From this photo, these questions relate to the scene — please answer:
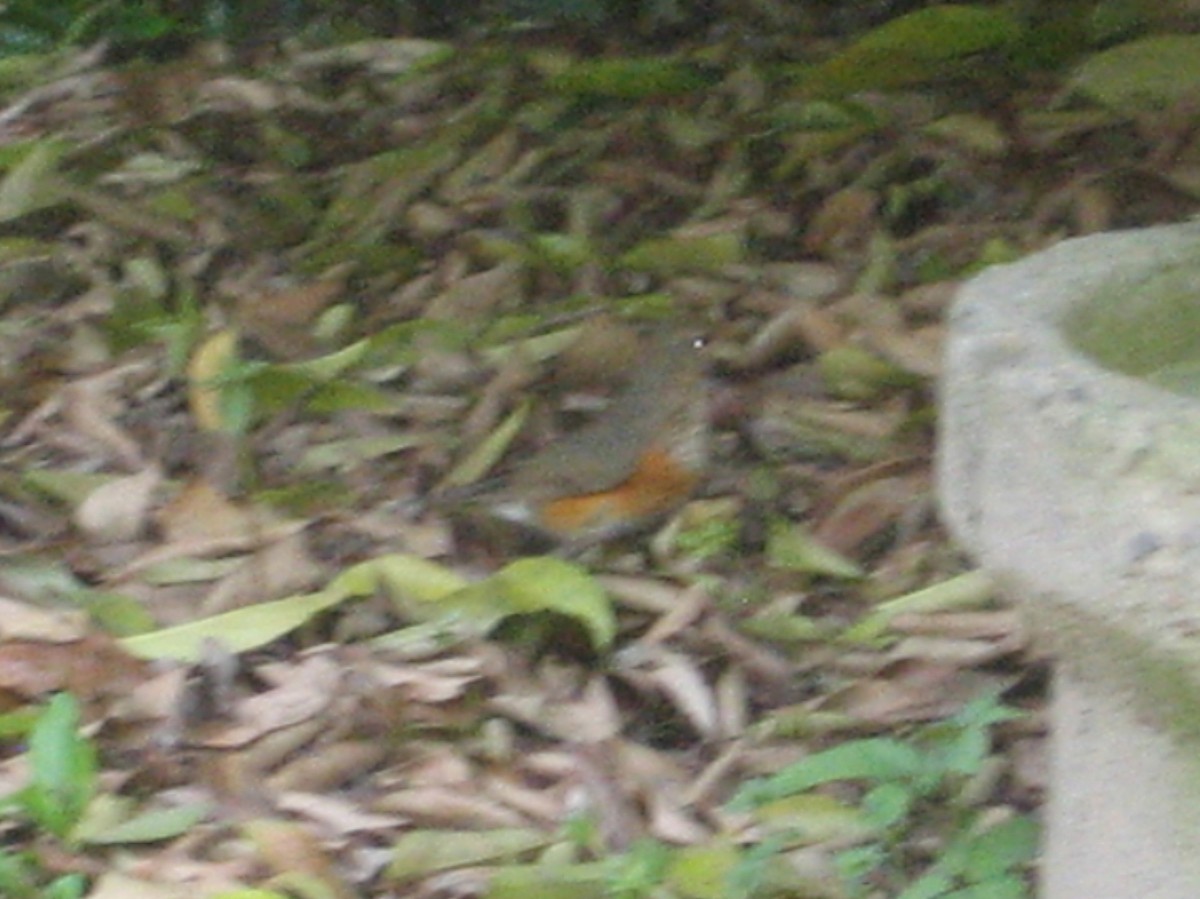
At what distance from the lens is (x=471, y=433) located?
2660 millimetres

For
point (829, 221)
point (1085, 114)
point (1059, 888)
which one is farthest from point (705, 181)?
point (1059, 888)

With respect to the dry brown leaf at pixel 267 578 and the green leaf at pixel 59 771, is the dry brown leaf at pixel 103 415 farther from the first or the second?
the green leaf at pixel 59 771

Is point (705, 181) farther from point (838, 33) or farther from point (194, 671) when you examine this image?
point (194, 671)

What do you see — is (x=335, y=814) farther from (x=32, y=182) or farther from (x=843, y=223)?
(x=32, y=182)

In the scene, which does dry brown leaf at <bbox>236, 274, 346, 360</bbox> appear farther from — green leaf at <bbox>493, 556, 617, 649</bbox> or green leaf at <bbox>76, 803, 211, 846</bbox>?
green leaf at <bbox>76, 803, 211, 846</bbox>

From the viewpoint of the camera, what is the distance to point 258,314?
3008mm

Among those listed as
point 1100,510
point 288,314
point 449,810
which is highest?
point 1100,510

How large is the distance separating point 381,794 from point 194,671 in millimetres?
288

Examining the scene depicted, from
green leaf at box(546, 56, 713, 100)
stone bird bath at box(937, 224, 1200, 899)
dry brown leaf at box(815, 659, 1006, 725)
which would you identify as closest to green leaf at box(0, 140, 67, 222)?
green leaf at box(546, 56, 713, 100)

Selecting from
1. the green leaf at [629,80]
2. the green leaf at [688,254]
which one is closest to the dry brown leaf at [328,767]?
Answer: the green leaf at [688,254]

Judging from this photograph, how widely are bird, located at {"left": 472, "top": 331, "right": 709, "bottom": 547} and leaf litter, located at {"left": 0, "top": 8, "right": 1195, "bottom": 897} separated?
0.11 ft

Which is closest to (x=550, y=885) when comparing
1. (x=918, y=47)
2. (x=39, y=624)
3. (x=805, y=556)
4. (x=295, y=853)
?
(x=295, y=853)

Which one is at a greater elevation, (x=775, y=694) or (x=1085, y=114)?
(x=1085, y=114)

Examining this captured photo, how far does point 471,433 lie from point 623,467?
24 cm
